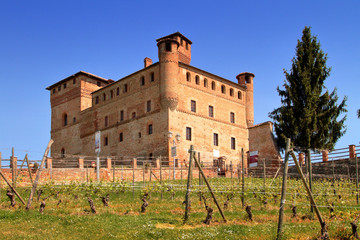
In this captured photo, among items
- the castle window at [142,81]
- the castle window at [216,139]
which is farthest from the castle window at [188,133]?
the castle window at [142,81]

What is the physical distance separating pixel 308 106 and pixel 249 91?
395 inches

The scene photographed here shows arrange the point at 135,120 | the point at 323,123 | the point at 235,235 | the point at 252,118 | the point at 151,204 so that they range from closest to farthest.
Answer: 1. the point at 235,235
2. the point at 151,204
3. the point at 323,123
4. the point at 135,120
5. the point at 252,118

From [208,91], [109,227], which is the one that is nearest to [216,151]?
[208,91]

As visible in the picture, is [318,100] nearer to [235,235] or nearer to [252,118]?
[252,118]

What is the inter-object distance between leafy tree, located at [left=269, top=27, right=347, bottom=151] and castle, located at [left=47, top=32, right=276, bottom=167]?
138 inches

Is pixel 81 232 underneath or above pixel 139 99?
underneath

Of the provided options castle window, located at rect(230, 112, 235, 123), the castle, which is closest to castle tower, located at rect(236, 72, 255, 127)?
the castle

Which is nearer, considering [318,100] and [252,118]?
[318,100]

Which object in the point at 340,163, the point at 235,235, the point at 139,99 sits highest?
the point at 139,99

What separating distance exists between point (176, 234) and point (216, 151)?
89.2 feet

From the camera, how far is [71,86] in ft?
147

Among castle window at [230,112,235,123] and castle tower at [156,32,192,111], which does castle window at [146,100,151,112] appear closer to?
castle tower at [156,32,192,111]

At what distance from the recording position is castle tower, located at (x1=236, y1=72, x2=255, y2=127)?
1619 inches

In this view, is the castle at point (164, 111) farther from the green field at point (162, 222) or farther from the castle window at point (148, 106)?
the green field at point (162, 222)
